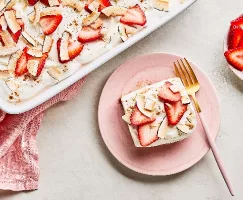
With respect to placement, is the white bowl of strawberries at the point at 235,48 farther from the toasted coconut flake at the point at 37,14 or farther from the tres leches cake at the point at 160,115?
the toasted coconut flake at the point at 37,14

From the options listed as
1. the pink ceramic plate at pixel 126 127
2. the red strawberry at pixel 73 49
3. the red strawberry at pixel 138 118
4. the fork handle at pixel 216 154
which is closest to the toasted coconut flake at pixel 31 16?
the red strawberry at pixel 73 49

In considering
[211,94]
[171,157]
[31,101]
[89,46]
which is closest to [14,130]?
[31,101]

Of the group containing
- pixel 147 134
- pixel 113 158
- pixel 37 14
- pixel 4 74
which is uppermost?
pixel 37 14

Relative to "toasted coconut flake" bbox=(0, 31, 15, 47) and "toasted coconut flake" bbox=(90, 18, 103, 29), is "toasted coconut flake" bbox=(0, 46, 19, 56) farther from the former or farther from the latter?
"toasted coconut flake" bbox=(90, 18, 103, 29)

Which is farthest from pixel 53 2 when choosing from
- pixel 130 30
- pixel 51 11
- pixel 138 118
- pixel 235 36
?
pixel 235 36

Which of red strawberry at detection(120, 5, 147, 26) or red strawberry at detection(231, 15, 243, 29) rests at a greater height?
red strawberry at detection(120, 5, 147, 26)

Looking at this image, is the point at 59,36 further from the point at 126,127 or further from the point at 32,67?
the point at 126,127

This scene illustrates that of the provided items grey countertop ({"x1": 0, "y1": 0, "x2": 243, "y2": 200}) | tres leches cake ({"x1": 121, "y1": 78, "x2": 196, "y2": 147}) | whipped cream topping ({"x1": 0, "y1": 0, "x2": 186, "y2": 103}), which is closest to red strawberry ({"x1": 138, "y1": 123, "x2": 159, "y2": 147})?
tres leches cake ({"x1": 121, "y1": 78, "x2": 196, "y2": 147})
